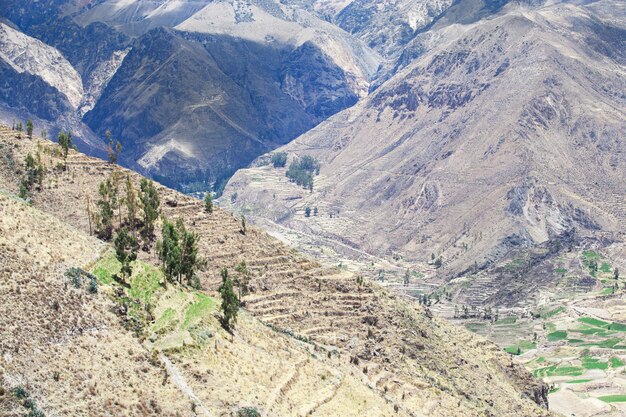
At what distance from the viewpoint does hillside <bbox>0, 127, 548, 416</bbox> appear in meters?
60.4

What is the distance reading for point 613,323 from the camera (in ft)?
637

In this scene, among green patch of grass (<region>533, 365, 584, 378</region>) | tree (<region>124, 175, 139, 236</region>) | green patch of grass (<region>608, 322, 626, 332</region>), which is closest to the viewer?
tree (<region>124, 175, 139, 236</region>)

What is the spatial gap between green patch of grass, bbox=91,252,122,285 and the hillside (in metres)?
0.19

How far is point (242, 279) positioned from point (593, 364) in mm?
95657

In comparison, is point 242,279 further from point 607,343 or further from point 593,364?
point 607,343

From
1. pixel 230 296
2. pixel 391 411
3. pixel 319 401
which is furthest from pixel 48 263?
pixel 391 411

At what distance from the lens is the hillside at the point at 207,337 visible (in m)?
60.4

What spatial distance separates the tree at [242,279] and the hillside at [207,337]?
1289 mm

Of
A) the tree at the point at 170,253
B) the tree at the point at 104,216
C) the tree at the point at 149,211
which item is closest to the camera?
the tree at the point at 170,253

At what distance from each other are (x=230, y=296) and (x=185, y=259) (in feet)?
31.1

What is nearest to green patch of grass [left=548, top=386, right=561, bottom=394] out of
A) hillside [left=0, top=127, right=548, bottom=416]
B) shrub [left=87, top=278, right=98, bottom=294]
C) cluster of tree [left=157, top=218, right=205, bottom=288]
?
hillside [left=0, top=127, right=548, bottom=416]

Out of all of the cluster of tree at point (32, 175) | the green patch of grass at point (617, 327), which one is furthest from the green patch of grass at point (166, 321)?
the green patch of grass at point (617, 327)

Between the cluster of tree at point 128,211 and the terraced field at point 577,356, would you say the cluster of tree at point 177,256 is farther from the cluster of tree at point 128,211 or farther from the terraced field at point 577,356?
the terraced field at point 577,356

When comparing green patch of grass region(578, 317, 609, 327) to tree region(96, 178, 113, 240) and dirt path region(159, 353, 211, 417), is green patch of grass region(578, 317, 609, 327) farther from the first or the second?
dirt path region(159, 353, 211, 417)
